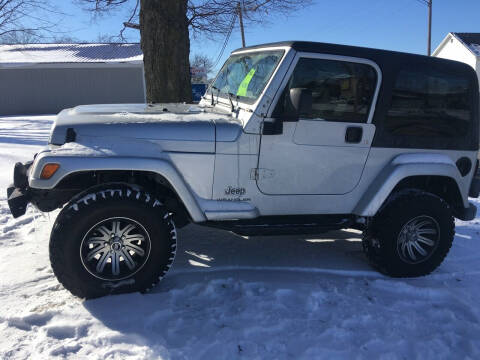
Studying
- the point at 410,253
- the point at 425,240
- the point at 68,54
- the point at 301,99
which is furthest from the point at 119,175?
the point at 68,54

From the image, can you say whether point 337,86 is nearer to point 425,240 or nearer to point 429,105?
point 429,105

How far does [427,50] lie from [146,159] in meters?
27.4

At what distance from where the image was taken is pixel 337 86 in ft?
10.4

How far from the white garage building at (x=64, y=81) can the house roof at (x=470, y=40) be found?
21521 mm

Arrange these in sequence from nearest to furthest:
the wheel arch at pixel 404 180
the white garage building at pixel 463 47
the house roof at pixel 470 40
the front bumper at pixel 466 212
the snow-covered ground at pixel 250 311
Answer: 1. the snow-covered ground at pixel 250 311
2. the wheel arch at pixel 404 180
3. the front bumper at pixel 466 212
4. the white garage building at pixel 463 47
5. the house roof at pixel 470 40

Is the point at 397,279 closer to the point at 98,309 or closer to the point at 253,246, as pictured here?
the point at 253,246

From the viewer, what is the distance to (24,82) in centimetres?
2109

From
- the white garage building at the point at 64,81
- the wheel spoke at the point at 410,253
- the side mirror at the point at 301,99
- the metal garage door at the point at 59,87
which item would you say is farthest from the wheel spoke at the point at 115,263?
the metal garage door at the point at 59,87

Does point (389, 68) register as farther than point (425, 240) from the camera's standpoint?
No

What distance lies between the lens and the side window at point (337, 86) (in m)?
3.08

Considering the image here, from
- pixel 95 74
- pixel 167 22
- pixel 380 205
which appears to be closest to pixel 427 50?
pixel 95 74

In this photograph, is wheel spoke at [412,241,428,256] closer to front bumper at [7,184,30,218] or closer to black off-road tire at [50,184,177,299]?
black off-road tire at [50,184,177,299]

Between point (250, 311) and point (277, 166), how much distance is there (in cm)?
111

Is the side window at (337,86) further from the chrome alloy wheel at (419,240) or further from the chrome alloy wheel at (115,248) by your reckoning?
the chrome alloy wheel at (115,248)
